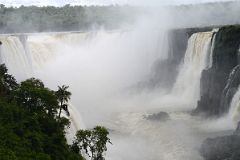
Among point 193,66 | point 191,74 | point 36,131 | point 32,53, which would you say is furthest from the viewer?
point 32,53

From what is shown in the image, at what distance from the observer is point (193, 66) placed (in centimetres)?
5456

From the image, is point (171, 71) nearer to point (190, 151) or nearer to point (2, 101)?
point (190, 151)

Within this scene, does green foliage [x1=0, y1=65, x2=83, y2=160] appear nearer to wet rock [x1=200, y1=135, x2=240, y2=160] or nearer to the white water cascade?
wet rock [x1=200, y1=135, x2=240, y2=160]

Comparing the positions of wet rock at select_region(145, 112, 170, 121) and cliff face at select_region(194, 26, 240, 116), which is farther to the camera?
wet rock at select_region(145, 112, 170, 121)

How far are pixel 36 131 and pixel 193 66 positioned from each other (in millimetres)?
29279

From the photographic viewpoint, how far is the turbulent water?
39656 mm

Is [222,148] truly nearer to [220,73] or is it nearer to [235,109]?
[235,109]

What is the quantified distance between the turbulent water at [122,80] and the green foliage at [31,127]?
5.97 metres

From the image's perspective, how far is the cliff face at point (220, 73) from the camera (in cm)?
4612

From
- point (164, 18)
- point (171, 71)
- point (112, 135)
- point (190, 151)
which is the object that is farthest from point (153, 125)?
point (164, 18)

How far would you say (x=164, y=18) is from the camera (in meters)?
91.1

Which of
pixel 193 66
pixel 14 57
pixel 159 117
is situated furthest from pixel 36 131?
pixel 193 66

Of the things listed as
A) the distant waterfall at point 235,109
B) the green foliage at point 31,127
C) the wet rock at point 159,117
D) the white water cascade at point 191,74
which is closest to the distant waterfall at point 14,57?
the wet rock at point 159,117

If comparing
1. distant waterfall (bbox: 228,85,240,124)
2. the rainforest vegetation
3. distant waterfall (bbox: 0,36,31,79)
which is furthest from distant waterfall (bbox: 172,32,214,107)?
the rainforest vegetation
